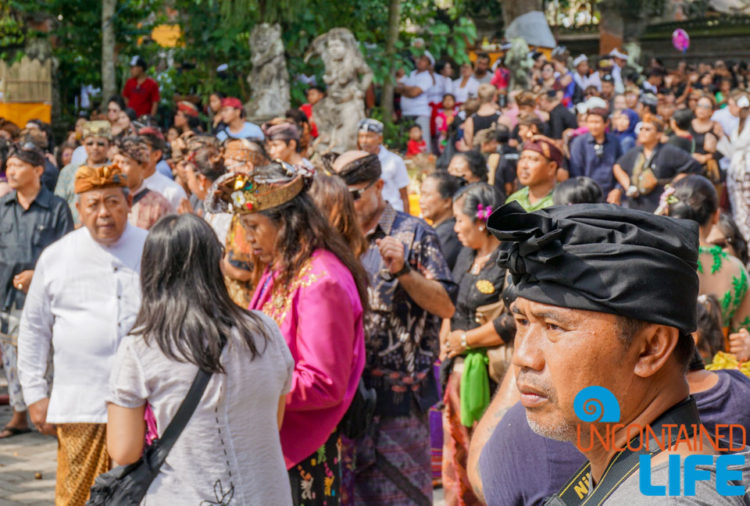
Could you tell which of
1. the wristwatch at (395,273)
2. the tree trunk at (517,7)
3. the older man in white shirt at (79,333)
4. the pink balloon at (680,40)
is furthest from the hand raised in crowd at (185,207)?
the pink balloon at (680,40)

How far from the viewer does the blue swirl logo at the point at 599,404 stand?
167 centimetres

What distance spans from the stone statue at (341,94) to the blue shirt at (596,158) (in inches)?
144

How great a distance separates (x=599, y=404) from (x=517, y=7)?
27158 millimetres

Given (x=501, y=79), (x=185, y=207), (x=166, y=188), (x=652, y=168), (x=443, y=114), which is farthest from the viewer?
(x=501, y=79)

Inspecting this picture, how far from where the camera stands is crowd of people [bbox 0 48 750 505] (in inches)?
66.8

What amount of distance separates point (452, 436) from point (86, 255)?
2.06 meters

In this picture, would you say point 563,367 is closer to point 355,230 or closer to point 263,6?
point 355,230

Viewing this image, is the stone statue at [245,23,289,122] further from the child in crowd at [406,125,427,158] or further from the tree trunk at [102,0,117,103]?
the child in crowd at [406,125,427,158]

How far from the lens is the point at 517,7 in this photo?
27750 millimetres

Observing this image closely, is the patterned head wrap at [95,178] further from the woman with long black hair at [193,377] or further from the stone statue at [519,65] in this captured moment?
the stone statue at [519,65]

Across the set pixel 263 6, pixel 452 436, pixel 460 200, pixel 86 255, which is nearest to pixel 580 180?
pixel 460 200

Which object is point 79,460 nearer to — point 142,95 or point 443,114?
point 142,95

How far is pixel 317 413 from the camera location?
389 centimetres

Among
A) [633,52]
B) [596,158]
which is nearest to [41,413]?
[596,158]
